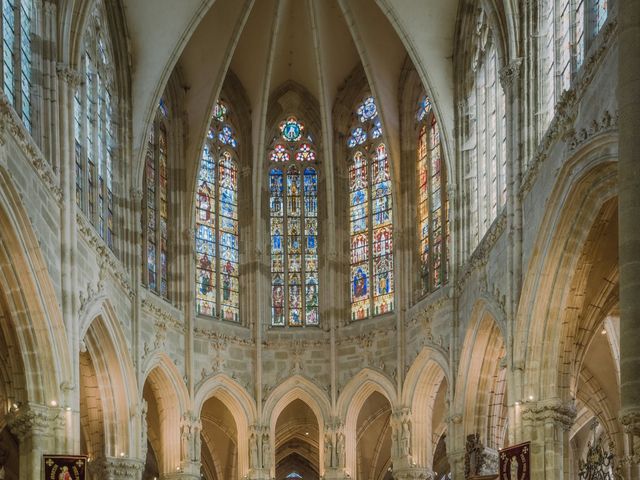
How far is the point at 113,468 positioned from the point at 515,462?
930 cm

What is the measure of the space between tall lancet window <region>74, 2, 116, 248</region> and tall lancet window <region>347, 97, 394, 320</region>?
24.3 feet

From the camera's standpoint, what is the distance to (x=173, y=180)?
3353 centimetres

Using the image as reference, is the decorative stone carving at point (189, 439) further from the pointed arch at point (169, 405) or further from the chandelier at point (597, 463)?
the chandelier at point (597, 463)

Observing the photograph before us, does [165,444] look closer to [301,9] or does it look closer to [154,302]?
[154,302]

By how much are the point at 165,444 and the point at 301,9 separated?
36.2 feet

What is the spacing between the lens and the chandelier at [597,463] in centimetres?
3416

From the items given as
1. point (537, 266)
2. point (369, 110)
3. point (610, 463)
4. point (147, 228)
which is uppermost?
point (369, 110)

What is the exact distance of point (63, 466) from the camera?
23.3m

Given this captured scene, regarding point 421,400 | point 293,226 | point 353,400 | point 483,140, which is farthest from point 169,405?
point 483,140

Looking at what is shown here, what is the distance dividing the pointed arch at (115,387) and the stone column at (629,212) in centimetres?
1412

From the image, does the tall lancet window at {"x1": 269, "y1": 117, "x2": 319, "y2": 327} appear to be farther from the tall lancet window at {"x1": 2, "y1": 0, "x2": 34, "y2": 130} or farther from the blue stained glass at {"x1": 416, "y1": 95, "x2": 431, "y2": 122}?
the tall lancet window at {"x1": 2, "y1": 0, "x2": 34, "y2": 130}

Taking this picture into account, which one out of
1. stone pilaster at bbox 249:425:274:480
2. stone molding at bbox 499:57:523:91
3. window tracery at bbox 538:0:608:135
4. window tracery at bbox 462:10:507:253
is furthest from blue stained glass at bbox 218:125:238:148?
window tracery at bbox 538:0:608:135

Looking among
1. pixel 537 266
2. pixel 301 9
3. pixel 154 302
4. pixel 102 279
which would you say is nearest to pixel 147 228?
pixel 154 302

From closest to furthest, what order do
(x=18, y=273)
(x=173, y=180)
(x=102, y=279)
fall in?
1. (x=18, y=273)
2. (x=102, y=279)
3. (x=173, y=180)
